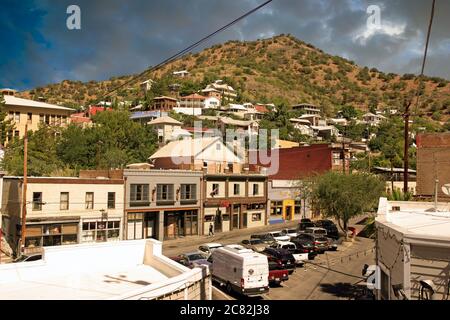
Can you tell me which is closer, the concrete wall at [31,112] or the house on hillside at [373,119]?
the concrete wall at [31,112]

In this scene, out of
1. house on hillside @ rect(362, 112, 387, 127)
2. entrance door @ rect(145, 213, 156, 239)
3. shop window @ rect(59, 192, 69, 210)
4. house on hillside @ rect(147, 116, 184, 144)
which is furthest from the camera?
house on hillside @ rect(362, 112, 387, 127)

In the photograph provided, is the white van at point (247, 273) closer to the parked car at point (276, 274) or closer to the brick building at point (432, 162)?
the parked car at point (276, 274)

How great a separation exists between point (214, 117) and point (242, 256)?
107 meters

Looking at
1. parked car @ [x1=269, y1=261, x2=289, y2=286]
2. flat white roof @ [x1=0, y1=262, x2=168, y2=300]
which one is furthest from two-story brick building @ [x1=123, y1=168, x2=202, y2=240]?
flat white roof @ [x1=0, y1=262, x2=168, y2=300]

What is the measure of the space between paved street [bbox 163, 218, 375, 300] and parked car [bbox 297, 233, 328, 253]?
0.57 m

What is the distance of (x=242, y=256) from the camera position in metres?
21.7

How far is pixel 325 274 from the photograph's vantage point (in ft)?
92.2

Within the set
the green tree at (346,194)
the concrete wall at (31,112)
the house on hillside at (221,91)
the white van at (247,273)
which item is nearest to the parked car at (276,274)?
the white van at (247,273)

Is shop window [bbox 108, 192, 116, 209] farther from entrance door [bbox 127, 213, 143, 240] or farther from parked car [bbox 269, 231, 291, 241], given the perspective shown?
parked car [bbox 269, 231, 291, 241]

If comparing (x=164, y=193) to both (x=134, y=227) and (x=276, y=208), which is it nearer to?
(x=134, y=227)

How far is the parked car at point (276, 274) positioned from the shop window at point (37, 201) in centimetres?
2234

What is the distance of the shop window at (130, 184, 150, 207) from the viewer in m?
43.4

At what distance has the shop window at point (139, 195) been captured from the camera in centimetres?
4338
